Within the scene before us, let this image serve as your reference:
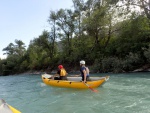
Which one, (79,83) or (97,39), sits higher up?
(97,39)

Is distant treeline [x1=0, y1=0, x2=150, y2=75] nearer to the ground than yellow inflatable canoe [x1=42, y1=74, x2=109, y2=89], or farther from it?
farther from it

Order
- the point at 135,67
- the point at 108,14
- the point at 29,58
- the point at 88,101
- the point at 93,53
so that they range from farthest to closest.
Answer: the point at 29,58 → the point at 93,53 → the point at 108,14 → the point at 135,67 → the point at 88,101

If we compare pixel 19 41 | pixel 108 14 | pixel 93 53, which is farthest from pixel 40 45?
pixel 19 41

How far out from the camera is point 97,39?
99.2 feet

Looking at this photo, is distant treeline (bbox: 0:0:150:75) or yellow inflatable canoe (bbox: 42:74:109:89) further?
distant treeline (bbox: 0:0:150:75)

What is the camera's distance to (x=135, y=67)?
22000mm

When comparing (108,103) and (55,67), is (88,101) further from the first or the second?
(55,67)

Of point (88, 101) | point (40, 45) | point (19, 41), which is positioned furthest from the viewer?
point (19, 41)

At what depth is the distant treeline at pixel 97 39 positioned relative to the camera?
76.3 ft

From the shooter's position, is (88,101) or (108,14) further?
(108,14)

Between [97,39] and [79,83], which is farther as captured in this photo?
[97,39]

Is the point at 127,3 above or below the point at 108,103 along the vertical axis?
above

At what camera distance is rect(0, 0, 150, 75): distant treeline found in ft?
76.3

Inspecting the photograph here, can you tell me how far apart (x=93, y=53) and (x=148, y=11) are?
30.4 ft
